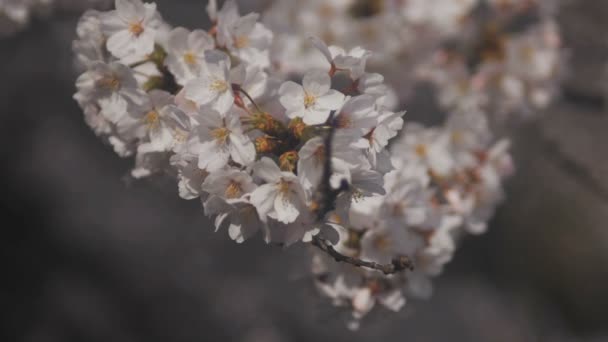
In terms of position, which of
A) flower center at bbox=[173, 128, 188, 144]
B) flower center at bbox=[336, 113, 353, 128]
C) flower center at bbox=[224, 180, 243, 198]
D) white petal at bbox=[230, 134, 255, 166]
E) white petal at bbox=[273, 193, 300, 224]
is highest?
flower center at bbox=[336, 113, 353, 128]

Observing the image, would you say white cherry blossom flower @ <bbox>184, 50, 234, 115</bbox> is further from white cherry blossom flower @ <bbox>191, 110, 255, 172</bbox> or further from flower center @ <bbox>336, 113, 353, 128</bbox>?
flower center @ <bbox>336, 113, 353, 128</bbox>

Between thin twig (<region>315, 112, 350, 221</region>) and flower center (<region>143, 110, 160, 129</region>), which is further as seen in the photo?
flower center (<region>143, 110, 160, 129</region>)

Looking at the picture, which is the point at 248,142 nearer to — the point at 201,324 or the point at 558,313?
the point at 201,324

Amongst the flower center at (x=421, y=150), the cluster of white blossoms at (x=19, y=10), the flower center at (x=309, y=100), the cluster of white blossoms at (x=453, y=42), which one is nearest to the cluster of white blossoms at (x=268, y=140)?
the flower center at (x=309, y=100)

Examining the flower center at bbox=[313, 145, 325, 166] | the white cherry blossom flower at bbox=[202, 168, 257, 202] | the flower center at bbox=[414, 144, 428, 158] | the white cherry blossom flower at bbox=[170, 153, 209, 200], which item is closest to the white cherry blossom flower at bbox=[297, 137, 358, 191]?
the flower center at bbox=[313, 145, 325, 166]

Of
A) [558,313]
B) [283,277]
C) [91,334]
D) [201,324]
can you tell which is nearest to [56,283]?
[91,334]

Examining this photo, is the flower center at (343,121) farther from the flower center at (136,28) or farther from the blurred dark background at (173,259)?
the blurred dark background at (173,259)

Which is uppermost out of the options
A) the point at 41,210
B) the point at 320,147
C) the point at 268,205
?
the point at 320,147

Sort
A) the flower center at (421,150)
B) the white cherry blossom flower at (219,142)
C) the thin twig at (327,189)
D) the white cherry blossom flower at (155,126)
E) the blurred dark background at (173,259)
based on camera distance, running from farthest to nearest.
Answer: the blurred dark background at (173,259) → the flower center at (421,150) → the white cherry blossom flower at (155,126) → the white cherry blossom flower at (219,142) → the thin twig at (327,189)
